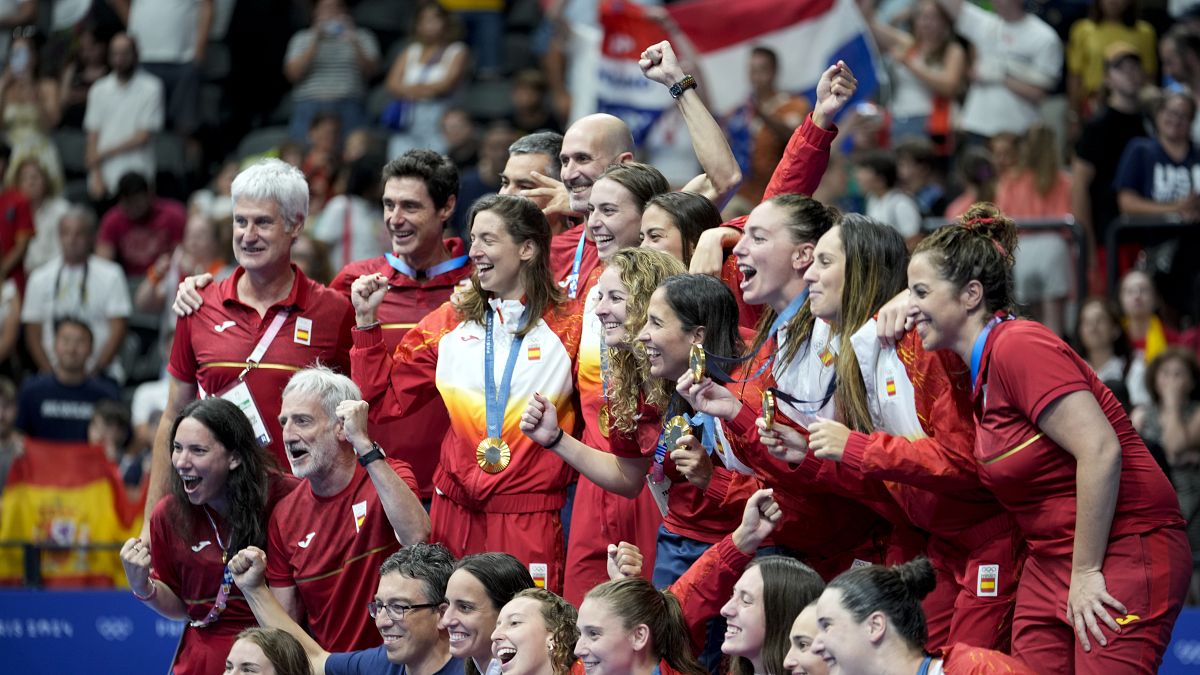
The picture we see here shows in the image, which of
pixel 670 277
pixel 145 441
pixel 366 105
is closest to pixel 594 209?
pixel 670 277

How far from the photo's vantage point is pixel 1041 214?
1109 cm

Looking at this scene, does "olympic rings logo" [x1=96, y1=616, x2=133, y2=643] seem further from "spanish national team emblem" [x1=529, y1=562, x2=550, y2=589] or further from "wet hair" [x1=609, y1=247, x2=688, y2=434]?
"wet hair" [x1=609, y1=247, x2=688, y2=434]

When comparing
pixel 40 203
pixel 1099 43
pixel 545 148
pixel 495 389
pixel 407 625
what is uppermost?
pixel 1099 43

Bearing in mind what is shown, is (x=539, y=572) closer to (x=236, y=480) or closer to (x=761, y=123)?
(x=236, y=480)

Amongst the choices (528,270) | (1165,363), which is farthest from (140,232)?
(528,270)

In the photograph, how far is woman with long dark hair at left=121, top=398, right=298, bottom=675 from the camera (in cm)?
684

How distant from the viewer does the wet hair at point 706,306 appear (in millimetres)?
6008

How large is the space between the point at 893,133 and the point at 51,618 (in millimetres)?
6294

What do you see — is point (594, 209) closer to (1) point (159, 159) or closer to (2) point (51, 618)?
(2) point (51, 618)

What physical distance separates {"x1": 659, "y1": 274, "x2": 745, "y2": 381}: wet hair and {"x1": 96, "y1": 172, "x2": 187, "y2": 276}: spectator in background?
27.7ft

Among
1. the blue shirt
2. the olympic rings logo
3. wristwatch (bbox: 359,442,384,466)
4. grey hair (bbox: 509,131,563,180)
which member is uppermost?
grey hair (bbox: 509,131,563,180)

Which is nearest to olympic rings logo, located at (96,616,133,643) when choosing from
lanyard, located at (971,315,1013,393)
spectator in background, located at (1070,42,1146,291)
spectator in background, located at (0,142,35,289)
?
spectator in background, located at (0,142,35,289)

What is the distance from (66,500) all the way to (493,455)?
4.96m

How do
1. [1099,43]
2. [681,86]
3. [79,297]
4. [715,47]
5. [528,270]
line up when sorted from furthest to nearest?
[79,297] < [1099,43] < [715,47] < [681,86] < [528,270]
